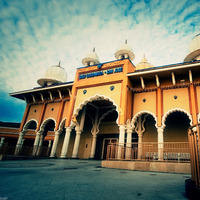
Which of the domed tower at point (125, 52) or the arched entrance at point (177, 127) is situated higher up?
the domed tower at point (125, 52)

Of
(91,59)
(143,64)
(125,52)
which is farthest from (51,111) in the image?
(143,64)

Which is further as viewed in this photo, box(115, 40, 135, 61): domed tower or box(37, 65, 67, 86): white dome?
box(37, 65, 67, 86): white dome

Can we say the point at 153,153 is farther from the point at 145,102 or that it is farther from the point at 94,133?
the point at 94,133

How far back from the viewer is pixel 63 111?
16266mm

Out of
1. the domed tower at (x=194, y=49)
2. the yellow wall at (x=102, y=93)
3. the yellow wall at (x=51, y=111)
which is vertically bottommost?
the yellow wall at (x=51, y=111)

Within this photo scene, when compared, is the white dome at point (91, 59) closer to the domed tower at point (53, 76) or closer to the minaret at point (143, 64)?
the domed tower at point (53, 76)

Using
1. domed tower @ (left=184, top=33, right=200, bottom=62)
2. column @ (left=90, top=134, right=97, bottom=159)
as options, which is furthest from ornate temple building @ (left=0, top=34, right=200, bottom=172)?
column @ (left=90, top=134, right=97, bottom=159)

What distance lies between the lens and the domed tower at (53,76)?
20731 mm

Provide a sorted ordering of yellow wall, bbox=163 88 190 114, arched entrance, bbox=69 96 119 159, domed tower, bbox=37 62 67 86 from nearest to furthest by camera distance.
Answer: yellow wall, bbox=163 88 190 114
arched entrance, bbox=69 96 119 159
domed tower, bbox=37 62 67 86

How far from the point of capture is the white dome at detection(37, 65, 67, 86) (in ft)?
68.0

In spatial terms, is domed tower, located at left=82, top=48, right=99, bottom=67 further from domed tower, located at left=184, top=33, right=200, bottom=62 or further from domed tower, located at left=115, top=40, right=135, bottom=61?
domed tower, located at left=184, top=33, right=200, bottom=62

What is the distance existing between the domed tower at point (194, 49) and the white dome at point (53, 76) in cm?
1475

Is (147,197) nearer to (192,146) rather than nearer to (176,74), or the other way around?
(192,146)

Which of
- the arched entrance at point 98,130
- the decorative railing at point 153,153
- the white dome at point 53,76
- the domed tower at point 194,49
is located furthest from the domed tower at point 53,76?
the domed tower at point 194,49
